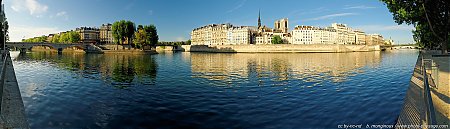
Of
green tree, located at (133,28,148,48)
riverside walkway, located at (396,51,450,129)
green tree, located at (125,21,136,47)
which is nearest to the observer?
riverside walkway, located at (396,51,450,129)

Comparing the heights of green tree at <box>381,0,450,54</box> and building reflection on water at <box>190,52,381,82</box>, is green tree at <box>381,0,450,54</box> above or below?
above

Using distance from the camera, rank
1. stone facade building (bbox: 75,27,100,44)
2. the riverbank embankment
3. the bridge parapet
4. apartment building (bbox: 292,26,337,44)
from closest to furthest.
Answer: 1. the bridge parapet
2. the riverbank embankment
3. stone facade building (bbox: 75,27,100,44)
4. apartment building (bbox: 292,26,337,44)

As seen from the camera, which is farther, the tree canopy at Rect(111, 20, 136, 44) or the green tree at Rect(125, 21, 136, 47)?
the green tree at Rect(125, 21, 136, 47)

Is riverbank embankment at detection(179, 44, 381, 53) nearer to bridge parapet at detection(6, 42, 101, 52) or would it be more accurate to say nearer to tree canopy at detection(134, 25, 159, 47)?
tree canopy at detection(134, 25, 159, 47)

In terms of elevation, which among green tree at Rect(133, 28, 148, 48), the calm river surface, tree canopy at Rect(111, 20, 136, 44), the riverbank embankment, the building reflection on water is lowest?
the calm river surface

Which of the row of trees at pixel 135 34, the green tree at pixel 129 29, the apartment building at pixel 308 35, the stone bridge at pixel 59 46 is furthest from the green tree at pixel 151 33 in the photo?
the apartment building at pixel 308 35

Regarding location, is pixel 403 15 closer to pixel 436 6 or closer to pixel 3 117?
pixel 436 6

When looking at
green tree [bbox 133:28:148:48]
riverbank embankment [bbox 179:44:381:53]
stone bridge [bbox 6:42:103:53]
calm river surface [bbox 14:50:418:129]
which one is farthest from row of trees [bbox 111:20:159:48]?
calm river surface [bbox 14:50:418:129]

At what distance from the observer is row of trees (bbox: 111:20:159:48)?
102125 mm

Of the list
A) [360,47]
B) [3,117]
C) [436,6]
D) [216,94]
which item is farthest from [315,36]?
[3,117]

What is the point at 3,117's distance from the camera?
924 cm

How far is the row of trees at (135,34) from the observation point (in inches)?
4021

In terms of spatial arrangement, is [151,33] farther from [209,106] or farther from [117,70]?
[209,106]

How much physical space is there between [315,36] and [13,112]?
18431 cm
